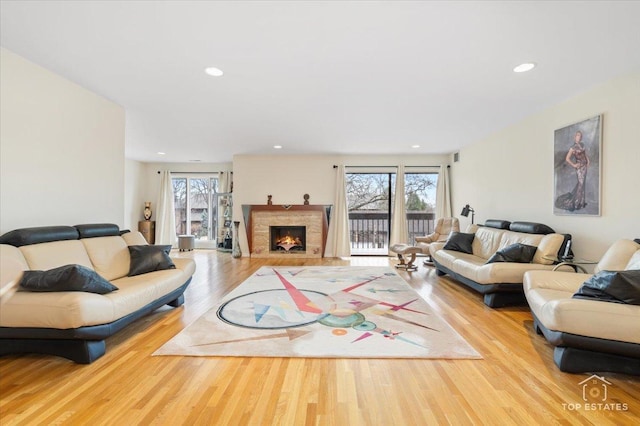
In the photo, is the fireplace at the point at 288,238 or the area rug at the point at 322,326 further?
the fireplace at the point at 288,238

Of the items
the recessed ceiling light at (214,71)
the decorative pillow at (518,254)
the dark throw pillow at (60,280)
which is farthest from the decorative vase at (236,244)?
the decorative pillow at (518,254)

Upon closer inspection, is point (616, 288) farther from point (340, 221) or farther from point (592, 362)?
point (340, 221)

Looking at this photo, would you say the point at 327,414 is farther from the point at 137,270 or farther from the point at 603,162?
the point at 603,162

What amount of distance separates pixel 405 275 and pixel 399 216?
7.65 ft

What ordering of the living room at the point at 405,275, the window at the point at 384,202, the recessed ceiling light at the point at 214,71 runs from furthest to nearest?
the window at the point at 384,202
the recessed ceiling light at the point at 214,71
the living room at the point at 405,275

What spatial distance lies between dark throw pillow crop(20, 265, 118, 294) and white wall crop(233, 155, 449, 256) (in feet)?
17.3

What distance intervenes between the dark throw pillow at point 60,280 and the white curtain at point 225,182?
20.7ft

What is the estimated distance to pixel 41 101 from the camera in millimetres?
2998

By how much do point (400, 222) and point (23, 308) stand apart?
6.66 m

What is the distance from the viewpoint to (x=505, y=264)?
361cm

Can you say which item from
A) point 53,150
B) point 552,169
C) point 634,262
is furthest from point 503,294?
point 53,150

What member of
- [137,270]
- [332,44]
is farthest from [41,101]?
[332,44]

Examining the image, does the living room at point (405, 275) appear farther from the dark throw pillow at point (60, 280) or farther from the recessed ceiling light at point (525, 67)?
the dark throw pillow at point (60, 280)

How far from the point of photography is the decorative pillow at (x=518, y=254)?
3693mm
